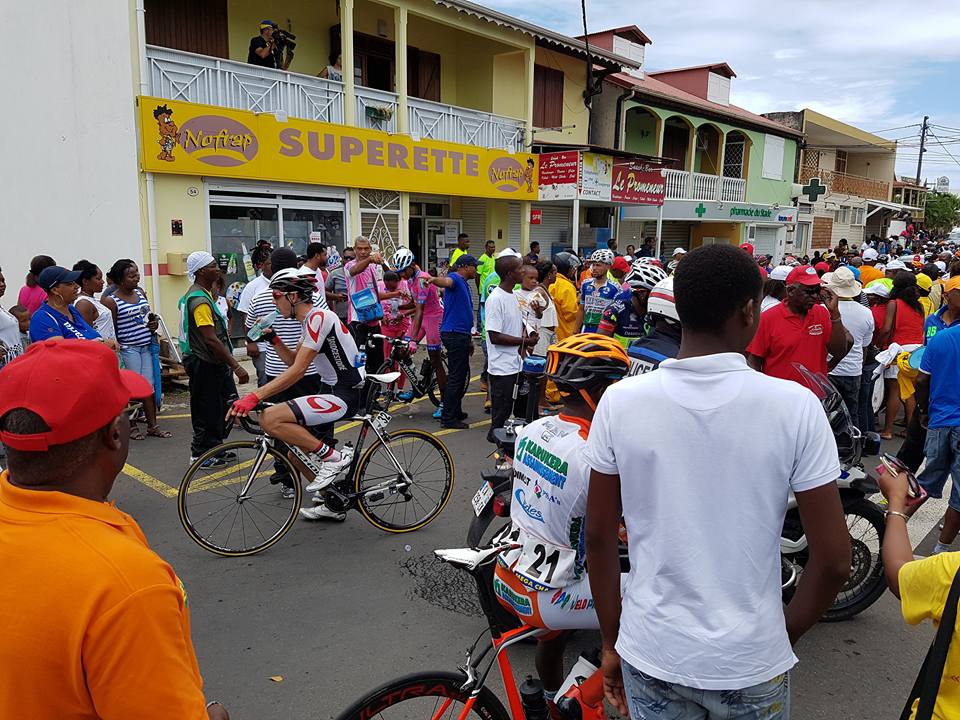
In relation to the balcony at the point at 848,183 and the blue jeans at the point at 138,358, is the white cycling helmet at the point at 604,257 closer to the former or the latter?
the blue jeans at the point at 138,358

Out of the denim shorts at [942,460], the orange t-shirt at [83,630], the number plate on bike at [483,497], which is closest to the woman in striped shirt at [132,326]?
the number plate on bike at [483,497]

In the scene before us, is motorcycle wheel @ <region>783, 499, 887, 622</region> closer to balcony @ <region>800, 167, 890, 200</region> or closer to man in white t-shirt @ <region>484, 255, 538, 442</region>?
man in white t-shirt @ <region>484, 255, 538, 442</region>

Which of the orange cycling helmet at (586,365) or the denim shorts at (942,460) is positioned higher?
the orange cycling helmet at (586,365)

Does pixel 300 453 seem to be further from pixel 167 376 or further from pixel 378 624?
pixel 167 376

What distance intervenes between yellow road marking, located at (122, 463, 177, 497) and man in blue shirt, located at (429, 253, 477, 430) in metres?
3.10

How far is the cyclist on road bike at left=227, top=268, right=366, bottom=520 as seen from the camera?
4.58 m

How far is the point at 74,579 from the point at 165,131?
1094 centimetres

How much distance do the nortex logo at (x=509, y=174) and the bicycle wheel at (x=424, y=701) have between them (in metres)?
15.1

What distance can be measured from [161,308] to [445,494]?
7538 millimetres

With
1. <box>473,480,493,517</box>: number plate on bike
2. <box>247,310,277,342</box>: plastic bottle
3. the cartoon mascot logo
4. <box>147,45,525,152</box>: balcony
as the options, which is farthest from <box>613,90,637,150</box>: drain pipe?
<box>473,480,493,517</box>: number plate on bike

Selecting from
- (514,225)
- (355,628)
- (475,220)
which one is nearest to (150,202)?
(355,628)

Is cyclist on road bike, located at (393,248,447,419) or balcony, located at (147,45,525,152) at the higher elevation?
balcony, located at (147,45,525,152)

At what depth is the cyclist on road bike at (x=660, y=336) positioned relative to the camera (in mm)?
3803

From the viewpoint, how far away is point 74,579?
4.07 feet
